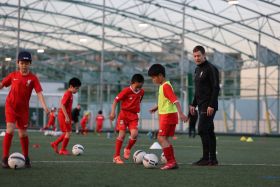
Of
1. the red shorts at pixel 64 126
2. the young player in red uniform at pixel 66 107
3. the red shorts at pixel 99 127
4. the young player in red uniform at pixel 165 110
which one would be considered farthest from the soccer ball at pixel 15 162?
the red shorts at pixel 99 127

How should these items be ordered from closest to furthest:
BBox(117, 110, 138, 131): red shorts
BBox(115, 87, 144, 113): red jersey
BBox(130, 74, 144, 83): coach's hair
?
1. BBox(130, 74, 144, 83): coach's hair
2. BBox(115, 87, 144, 113): red jersey
3. BBox(117, 110, 138, 131): red shorts

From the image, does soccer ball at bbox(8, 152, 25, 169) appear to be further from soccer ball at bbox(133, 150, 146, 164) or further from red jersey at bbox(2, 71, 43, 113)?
soccer ball at bbox(133, 150, 146, 164)

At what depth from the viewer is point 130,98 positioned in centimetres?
1479

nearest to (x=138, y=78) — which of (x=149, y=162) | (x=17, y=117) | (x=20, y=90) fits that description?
(x=149, y=162)

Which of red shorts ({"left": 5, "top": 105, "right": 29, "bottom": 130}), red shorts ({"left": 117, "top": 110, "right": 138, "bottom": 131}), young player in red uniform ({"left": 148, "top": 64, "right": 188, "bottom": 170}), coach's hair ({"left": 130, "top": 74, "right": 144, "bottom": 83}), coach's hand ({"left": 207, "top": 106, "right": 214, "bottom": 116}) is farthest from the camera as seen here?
red shorts ({"left": 117, "top": 110, "right": 138, "bottom": 131})

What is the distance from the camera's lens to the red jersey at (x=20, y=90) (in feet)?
39.2

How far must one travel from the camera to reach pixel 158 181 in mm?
9625

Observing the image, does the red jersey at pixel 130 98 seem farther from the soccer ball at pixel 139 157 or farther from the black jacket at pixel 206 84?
the black jacket at pixel 206 84

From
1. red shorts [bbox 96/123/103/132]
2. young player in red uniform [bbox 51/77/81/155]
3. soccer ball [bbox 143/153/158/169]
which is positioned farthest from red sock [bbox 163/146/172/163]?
red shorts [bbox 96/123/103/132]

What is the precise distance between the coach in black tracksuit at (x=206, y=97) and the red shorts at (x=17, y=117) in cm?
331

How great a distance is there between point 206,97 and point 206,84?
0.25 meters

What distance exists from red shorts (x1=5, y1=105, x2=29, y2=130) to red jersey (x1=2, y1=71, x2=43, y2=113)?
0.18 feet

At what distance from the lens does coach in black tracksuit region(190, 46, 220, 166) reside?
43.1ft

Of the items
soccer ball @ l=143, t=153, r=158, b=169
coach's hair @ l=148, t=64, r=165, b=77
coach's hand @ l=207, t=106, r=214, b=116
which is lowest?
soccer ball @ l=143, t=153, r=158, b=169
